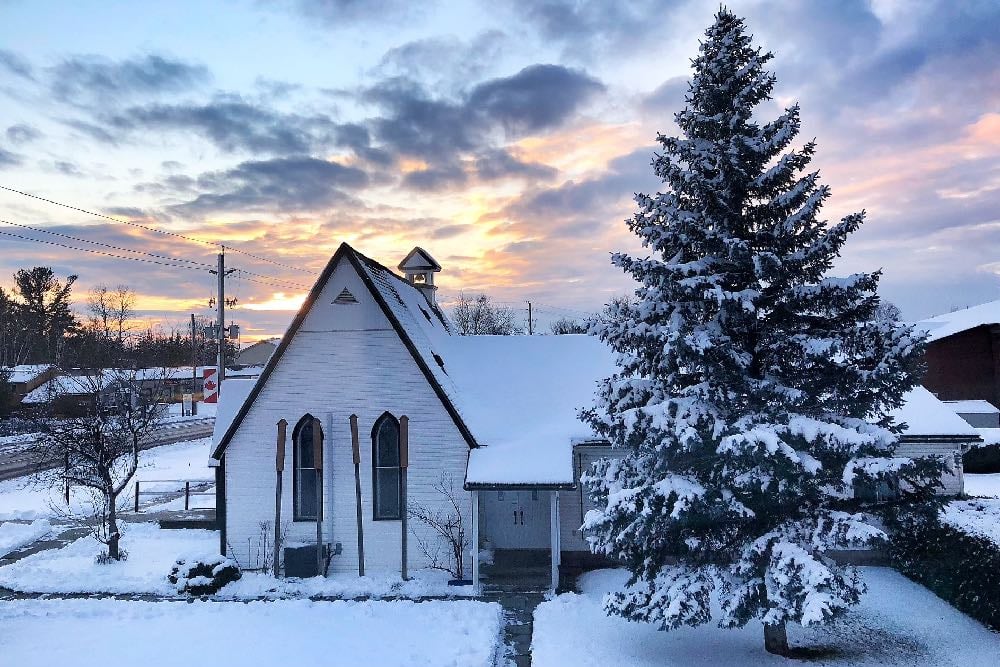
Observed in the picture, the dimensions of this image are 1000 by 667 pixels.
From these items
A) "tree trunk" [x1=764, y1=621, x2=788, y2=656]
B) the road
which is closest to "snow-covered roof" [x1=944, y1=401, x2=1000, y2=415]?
"tree trunk" [x1=764, y1=621, x2=788, y2=656]

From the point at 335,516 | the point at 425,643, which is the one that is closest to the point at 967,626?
the point at 425,643

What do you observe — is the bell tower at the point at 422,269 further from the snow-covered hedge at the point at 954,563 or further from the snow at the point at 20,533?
the snow-covered hedge at the point at 954,563

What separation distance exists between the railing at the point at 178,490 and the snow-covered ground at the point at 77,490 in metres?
0.42

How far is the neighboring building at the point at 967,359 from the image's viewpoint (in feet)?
120

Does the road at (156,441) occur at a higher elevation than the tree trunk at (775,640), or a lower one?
higher

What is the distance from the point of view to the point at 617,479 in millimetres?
11188

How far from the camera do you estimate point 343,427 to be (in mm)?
16094

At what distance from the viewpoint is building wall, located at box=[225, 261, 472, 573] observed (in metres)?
15.7

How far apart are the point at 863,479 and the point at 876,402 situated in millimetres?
1434

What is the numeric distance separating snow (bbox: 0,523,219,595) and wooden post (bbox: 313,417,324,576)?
126 inches

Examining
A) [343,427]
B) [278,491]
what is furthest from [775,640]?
[278,491]

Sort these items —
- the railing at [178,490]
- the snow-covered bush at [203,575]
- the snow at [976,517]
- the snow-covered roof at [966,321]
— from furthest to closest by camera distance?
the snow-covered roof at [966,321], the railing at [178,490], the snow-covered bush at [203,575], the snow at [976,517]

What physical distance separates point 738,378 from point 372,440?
29.8 ft

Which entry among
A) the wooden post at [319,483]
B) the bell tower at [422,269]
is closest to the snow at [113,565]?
the wooden post at [319,483]
